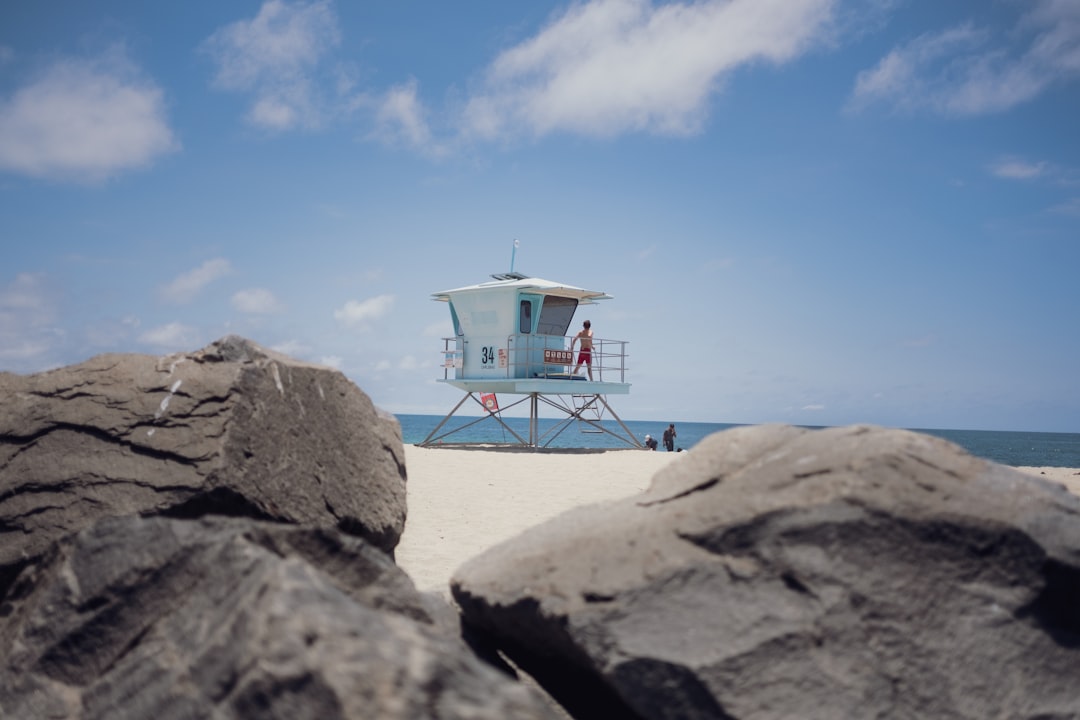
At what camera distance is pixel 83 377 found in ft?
19.4

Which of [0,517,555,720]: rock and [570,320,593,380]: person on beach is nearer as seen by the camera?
[0,517,555,720]: rock

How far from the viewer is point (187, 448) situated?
212 inches

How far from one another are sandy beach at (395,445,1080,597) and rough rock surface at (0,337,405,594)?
1.22 meters

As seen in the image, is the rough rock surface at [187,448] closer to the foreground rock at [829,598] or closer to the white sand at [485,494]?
the white sand at [485,494]

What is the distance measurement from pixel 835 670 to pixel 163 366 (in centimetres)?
472

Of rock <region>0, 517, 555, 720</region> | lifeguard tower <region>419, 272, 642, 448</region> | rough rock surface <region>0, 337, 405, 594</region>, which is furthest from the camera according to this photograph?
lifeguard tower <region>419, 272, 642, 448</region>

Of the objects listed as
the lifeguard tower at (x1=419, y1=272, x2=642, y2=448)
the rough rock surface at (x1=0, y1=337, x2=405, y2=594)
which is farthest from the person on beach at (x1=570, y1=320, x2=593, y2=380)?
the rough rock surface at (x1=0, y1=337, x2=405, y2=594)

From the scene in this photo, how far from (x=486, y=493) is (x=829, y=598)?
1042 centimetres

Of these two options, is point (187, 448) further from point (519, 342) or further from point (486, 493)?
point (519, 342)

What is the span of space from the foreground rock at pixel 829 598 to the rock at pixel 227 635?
75 cm

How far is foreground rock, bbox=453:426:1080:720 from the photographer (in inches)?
136

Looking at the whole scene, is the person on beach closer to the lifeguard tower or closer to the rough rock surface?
the lifeguard tower

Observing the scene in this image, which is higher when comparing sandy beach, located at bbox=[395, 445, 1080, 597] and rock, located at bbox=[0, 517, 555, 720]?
rock, located at bbox=[0, 517, 555, 720]

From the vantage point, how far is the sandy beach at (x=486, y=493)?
886 centimetres
